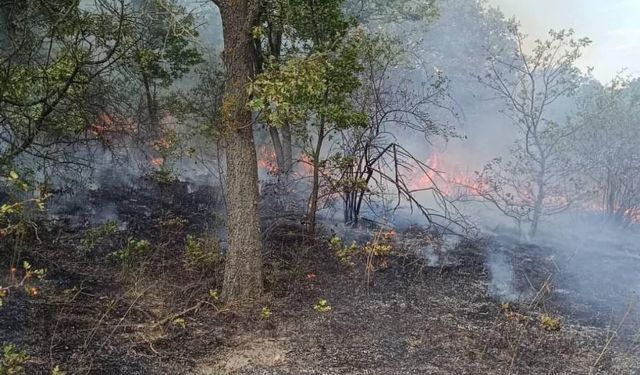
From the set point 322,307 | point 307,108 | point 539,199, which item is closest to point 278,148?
point 307,108

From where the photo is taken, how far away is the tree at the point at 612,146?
41.7 feet

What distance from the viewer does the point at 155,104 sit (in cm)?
1326

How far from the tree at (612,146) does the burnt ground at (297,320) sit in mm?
5524

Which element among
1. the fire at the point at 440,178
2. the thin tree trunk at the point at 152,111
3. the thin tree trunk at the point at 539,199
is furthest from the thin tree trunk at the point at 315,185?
the fire at the point at 440,178

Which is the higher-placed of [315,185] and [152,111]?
[152,111]

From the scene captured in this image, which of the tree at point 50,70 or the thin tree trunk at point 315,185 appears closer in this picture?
the tree at point 50,70

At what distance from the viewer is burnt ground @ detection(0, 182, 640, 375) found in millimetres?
4953

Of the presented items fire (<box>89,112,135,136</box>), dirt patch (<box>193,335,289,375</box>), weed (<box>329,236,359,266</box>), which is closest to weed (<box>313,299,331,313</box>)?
dirt patch (<box>193,335,289,375</box>)

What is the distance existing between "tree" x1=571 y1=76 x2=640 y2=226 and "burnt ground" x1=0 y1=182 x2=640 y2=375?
5.52 meters

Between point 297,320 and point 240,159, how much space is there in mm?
2030

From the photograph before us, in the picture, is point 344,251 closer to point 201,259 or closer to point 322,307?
point 322,307

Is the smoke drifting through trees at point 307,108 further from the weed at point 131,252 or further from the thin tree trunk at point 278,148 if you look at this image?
the weed at point 131,252

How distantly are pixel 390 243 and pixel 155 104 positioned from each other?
7.41 m

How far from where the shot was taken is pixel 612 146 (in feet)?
→ 42.5
